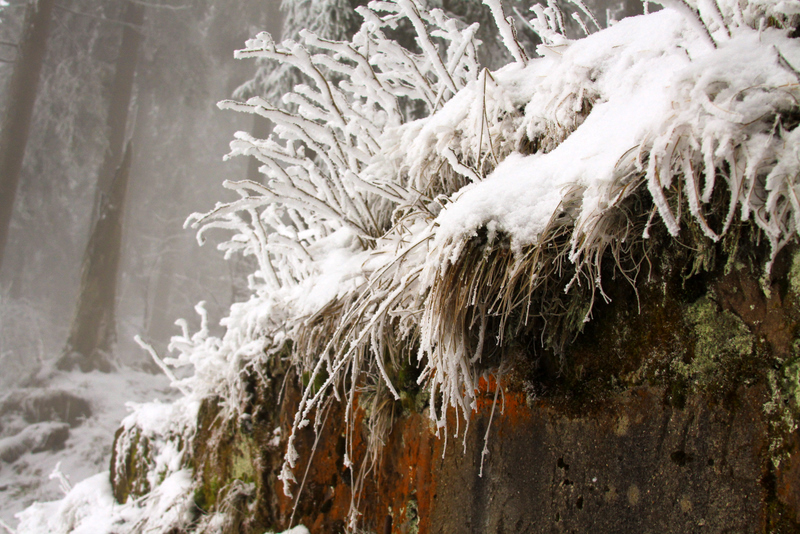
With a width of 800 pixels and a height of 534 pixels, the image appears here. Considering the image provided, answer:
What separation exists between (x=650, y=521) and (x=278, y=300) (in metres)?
1.63

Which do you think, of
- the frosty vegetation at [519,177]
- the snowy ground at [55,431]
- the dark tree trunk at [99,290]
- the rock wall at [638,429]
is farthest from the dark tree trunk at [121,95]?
the rock wall at [638,429]

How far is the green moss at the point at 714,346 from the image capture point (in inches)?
31.7

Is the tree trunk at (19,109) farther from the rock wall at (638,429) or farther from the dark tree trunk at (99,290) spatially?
the rock wall at (638,429)

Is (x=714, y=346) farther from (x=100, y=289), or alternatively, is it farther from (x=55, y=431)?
(x=100, y=289)

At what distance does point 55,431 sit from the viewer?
10.9 m

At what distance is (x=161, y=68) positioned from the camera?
1698cm

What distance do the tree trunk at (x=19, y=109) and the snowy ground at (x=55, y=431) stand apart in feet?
14.3

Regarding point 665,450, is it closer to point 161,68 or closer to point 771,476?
point 771,476

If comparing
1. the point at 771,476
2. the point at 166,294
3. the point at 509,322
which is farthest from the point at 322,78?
the point at 166,294

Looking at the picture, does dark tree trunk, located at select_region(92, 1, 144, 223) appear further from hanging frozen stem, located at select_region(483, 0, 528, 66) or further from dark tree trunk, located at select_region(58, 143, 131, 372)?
hanging frozen stem, located at select_region(483, 0, 528, 66)

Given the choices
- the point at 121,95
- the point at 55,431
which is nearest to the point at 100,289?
the point at 55,431

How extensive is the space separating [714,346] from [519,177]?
1.58 ft

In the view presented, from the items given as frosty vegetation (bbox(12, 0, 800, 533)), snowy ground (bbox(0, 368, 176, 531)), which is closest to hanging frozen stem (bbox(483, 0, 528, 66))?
frosty vegetation (bbox(12, 0, 800, 533))

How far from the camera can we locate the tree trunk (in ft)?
42.2
